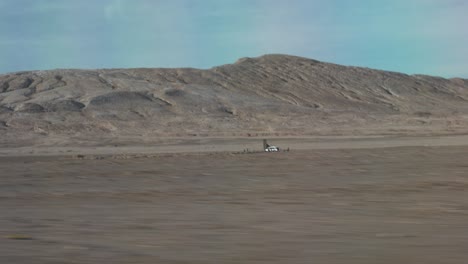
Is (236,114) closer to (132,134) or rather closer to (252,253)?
(132,134)

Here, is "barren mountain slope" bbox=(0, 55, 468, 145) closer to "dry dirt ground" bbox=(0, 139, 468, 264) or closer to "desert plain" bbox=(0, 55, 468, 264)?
"desert plain" bbox=(0, 55, 468, 264)

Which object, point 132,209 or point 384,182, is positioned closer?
point 132,209

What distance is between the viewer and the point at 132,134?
7688 centimetres

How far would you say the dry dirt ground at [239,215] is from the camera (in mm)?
9312

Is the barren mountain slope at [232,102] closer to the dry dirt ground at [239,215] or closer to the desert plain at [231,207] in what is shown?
the desert plain at [231,207]

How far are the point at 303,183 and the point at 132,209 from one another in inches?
293

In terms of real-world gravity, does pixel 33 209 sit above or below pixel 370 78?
below

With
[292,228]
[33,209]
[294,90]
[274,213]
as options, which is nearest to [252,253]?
[292,228]

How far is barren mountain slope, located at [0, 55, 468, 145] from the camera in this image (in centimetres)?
8106

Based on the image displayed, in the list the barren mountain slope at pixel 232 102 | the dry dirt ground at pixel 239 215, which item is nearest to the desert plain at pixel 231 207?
the dry dirt ground at pixel 239 215

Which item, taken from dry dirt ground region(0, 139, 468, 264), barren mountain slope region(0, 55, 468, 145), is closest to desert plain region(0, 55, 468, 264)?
dry dirt ground region(0, 139, 468, 264)

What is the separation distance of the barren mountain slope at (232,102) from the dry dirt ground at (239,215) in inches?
1779

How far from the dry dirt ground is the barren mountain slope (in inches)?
1779

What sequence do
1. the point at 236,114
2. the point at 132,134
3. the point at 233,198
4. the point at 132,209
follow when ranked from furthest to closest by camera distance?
the point at 236,114, the point at 132,134, the point at 233,198, the point at 132,209
